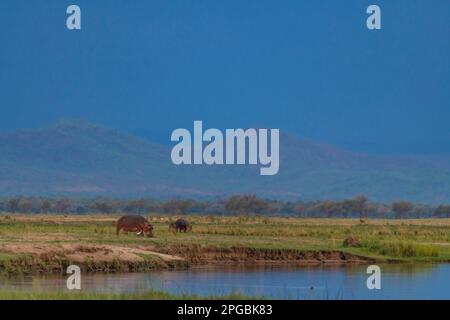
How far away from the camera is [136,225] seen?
49.6m

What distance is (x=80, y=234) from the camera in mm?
48156

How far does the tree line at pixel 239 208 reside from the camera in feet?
404

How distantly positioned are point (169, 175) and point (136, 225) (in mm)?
131711

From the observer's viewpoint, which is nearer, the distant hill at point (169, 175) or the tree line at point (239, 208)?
the tree line at point (239, 208)

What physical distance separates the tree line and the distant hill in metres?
32.1

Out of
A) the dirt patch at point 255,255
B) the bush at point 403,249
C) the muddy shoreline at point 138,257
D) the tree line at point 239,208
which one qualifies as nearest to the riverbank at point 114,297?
the muddy shoreline at point 138,257

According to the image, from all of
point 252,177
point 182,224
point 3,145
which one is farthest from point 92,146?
point 182,224

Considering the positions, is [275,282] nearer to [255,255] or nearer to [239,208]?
[255,255]

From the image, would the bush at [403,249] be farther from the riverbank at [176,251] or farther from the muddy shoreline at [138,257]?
the muddy shoreline at [138,257]

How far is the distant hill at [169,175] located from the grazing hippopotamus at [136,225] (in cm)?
11409

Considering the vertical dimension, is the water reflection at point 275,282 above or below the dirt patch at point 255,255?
below

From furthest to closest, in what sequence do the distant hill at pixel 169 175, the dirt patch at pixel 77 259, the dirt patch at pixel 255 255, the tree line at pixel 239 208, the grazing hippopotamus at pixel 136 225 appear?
the distant hill at pixel 169 175
the tree line at pixel 239 208
the grazing hippopotamus at pixel 136 225
the dirt patch at pixel 255 255
the dirt patch at pixel 77 259
